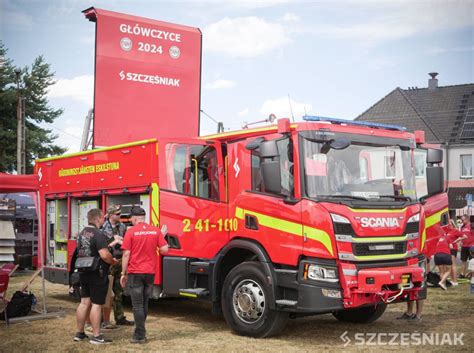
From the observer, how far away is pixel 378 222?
341 inches

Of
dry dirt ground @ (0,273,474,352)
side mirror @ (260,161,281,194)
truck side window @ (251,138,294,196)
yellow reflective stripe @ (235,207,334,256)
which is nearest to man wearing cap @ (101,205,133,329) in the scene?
dry dirt ground @ (0,273,474,352)

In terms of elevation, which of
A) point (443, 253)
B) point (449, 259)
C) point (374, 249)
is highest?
point (374, 249)

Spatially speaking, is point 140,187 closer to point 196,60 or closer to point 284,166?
point 284,166

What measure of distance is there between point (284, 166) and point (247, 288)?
5.67 feet

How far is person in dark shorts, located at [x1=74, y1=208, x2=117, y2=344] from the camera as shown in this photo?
8766 mm

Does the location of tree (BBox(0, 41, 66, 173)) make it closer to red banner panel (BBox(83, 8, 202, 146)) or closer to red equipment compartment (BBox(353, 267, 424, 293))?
red banner panel (BBox(83, 8, 202, 146))

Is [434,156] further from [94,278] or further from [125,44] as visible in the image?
[125,44]

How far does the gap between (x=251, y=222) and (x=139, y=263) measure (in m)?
1.63

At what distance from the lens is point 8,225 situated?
1859cm

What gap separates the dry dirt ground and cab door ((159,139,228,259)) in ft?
4.11

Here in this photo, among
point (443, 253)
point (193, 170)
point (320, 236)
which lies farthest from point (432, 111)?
point (320, 236)

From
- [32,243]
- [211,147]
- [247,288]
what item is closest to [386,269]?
[247,288]

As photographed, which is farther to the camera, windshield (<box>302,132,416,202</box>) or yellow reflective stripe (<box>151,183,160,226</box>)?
yellow reflective stripe (<box>151,183,160,226</box>)

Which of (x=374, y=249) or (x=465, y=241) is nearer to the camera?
(x=374, y=249)
